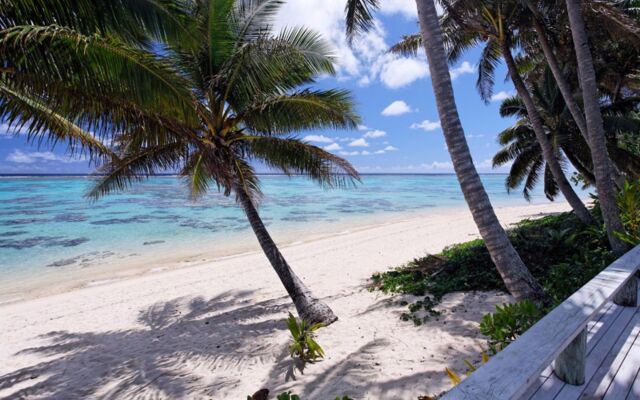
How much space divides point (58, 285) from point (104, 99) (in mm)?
10453

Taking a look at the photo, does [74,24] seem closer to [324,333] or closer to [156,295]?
[324,333]

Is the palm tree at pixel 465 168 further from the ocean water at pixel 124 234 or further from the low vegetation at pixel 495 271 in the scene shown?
→ the ocean water at pixel 124 234

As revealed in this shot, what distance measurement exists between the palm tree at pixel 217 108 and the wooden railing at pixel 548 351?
418 cm

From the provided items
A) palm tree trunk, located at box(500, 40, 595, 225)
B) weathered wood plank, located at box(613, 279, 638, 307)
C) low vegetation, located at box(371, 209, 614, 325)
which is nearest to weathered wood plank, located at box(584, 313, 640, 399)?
weathered wood plank, located at box(613, 279, 638, 307)

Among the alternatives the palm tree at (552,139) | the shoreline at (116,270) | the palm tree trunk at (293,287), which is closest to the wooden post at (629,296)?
the palm tree trunk at (293,287)

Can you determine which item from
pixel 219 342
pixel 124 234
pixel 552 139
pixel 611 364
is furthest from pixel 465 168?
pixel 124 234

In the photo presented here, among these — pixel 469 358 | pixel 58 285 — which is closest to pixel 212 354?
pixel 469 358

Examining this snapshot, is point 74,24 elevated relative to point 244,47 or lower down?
lower down

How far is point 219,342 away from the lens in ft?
19.4

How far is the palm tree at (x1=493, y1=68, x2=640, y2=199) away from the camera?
36.1 feet

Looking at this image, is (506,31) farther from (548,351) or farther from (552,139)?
(548,351)

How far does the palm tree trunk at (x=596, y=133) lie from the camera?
5.43m

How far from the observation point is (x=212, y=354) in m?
5.45

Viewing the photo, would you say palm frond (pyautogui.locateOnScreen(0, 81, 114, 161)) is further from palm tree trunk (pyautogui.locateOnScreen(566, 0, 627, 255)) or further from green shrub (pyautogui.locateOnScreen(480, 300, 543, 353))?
palm tree trunk (pyautogui.locateOnScreen(566, 0, 627, 255))
